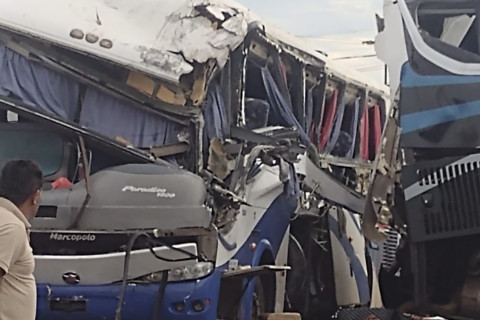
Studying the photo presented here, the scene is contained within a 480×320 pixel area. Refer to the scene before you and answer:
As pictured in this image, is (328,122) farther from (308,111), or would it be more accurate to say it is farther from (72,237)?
(72,237)

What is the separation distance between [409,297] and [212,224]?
4.51ft

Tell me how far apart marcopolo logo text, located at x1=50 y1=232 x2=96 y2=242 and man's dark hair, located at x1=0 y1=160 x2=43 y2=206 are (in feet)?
6.80

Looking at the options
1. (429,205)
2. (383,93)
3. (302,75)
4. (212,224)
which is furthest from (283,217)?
(383,93)

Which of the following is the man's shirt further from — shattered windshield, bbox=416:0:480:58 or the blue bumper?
shattered windshield, bbox=416:0:480:58

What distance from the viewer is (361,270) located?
1025 centimetres

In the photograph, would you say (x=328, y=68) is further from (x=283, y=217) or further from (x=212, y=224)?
(x=212, y=224)

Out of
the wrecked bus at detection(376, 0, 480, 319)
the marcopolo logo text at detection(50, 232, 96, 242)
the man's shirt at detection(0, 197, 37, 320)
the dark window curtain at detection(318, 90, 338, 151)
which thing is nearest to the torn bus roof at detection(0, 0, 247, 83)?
the marcopolo logo text at detection(50, 232, 96, 242)

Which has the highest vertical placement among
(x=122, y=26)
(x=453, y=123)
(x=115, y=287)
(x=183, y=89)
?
(x=122, y=26)

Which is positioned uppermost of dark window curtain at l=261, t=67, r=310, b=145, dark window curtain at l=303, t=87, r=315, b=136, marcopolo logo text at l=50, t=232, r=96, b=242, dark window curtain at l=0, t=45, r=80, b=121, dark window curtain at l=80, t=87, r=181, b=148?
dark window curtain at l=303, t=87, r=315, b=136

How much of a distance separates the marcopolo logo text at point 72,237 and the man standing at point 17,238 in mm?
2044

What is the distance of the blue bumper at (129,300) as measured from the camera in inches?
250

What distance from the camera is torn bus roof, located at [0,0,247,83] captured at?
6.75 m

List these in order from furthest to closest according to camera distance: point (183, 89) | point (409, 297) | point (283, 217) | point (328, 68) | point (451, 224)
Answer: point (328, 68)
point (283, 217)
point (183, 89)
point (409, 297)
point (451, 224)

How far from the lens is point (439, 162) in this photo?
5.92 meters
